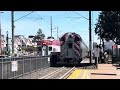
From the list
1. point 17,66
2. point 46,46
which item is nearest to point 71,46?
point 46,46

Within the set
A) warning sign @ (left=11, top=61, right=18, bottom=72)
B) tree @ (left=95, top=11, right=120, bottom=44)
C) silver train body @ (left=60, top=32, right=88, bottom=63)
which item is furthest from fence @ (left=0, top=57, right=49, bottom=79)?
tree @ (left=95, top=11, right=120, bottom=44)

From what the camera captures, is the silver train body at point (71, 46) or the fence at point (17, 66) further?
the silver train body at point (71, 46)

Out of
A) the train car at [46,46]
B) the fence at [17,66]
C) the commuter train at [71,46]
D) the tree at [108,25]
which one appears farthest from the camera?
the tree at [108,25]

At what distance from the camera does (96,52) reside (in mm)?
45781

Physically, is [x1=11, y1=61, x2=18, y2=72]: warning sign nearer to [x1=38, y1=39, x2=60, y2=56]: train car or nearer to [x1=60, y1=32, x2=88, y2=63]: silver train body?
[x1=60, y1=32, x2=88, y2=63]: silver train body

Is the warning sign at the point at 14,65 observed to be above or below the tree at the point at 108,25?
below

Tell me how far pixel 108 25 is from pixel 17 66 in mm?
46012

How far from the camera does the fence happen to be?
2352 cm

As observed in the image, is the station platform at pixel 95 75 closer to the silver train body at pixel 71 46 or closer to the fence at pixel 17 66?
the fence at pixel 17 66

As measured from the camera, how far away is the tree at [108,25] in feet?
228

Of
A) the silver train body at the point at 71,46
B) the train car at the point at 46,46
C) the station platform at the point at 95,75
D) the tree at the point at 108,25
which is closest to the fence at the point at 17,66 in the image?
the station platform at the point at 95,75

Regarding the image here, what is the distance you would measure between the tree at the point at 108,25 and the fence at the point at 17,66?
3265 cm
